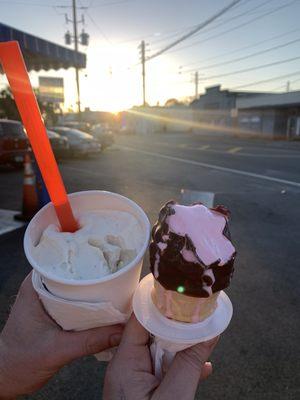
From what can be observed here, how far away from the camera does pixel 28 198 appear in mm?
6316

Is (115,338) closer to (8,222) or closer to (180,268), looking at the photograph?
(180,268)

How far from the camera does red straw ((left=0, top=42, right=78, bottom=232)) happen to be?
1.20 m

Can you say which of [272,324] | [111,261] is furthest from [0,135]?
[111,261]

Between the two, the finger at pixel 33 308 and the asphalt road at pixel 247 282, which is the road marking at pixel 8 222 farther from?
the finger at pixel 33 308

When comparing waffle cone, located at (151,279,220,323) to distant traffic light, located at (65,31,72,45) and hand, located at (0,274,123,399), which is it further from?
distant traffic light, located at (65,31,72,45)

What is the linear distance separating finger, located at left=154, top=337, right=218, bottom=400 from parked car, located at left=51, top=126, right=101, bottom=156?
1647cm

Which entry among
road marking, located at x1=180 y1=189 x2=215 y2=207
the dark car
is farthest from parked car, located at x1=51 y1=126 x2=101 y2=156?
road marking, located at x1=180 y1=189 x2=215 y2=207

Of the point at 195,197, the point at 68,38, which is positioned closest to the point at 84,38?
the point at 68,38

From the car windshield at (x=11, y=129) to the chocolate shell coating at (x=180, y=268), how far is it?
12067mm

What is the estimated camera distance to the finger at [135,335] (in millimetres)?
1294

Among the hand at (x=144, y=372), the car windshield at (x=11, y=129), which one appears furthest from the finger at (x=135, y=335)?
the car windshield at (x=11, y=129)

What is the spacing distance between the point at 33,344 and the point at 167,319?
0.56m

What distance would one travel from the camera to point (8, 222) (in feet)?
20.6

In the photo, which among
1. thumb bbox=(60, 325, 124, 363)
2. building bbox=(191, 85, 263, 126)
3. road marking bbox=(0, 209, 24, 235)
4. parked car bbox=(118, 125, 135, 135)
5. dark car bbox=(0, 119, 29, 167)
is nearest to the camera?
thumb bbox=(60, 325, 124, 363)
